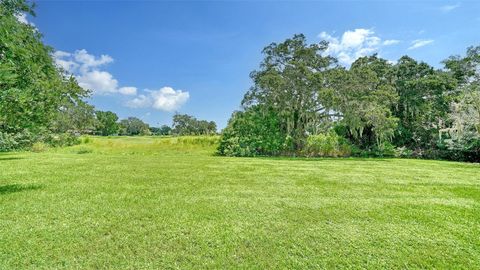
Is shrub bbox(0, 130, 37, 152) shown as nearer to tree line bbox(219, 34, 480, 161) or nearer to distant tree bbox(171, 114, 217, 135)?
tree line bbox(219, 34, 480, 161)

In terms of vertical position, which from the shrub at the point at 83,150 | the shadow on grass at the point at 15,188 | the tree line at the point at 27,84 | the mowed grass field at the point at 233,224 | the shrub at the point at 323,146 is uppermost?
the tree line at the point at 27,84

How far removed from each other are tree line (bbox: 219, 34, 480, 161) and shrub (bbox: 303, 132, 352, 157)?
44 millimetres

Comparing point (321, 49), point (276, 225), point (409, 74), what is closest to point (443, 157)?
point (409, 74)

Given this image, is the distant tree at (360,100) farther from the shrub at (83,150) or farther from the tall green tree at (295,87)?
the shrub at (83,150)

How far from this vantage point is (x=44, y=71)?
21.0 feet

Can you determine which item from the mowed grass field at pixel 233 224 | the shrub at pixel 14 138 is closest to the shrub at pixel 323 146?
the mowed grass field at pixel 233 224

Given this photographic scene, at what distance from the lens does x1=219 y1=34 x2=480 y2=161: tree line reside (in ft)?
49.7

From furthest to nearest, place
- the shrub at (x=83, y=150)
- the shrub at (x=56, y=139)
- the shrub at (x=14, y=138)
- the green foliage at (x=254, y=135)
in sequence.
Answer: the shrub at (x=83, y=150) < the green foliage at (x=254, y=135) < the shrub at (x=56, y=139) < the shrub at (x=14, y=138)

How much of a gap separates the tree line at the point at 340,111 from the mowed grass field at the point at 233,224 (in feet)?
30.0

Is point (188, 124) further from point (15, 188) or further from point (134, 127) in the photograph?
point (15, 188)

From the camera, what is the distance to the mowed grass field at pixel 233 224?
3004mm

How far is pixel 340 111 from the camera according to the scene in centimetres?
1566

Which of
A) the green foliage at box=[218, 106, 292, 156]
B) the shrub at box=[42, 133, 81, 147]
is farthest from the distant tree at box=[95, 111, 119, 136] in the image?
the shrub at box=[42, 133, 81, 147]

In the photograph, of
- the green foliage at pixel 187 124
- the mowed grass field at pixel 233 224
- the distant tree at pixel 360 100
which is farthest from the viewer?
the green foliage at pixel 187 124
